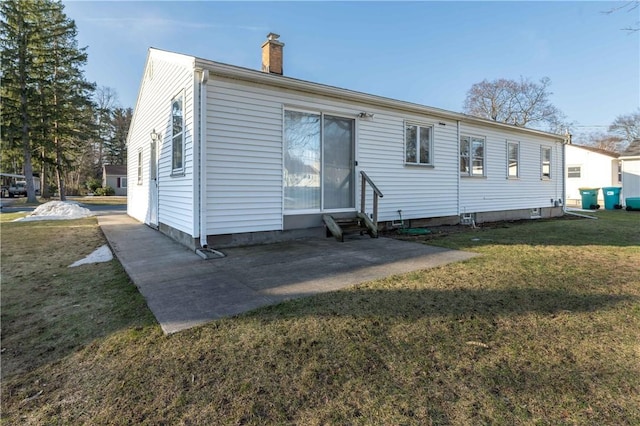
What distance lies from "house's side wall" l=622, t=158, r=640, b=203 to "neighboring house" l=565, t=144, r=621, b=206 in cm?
263

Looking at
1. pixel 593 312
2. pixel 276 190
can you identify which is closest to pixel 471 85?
pixel 276 190

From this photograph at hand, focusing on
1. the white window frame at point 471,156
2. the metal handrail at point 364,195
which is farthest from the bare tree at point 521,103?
the metal handrail at point 364,195

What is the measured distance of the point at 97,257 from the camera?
5.67m

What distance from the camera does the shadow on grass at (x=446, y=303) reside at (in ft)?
10.3

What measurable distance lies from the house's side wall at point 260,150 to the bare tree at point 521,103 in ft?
88.6

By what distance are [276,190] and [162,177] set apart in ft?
11.0

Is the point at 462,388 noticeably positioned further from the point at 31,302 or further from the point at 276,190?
the point at 276,190

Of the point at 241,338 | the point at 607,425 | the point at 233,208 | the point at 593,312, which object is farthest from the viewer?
the point at 233,208

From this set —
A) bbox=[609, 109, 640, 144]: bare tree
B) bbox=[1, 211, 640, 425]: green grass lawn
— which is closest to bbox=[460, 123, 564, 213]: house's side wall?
bbox=[1, 211, 640, 425]: green grass lawn

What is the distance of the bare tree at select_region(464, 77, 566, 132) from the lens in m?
30.5

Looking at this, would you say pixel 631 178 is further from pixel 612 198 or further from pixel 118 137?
pixel 118 137

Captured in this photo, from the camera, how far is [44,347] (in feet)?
8.63

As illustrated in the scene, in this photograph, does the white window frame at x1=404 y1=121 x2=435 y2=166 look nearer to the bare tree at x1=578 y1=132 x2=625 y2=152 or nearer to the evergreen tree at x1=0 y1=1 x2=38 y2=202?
the evergreen tree at x1=0 y1=1 x2=38 y2=202

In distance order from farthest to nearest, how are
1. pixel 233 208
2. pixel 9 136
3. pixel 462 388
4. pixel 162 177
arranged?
1. pixel 9 136
2. pixel 162 177
3. pixel 233 208
4. pixel 462 388
